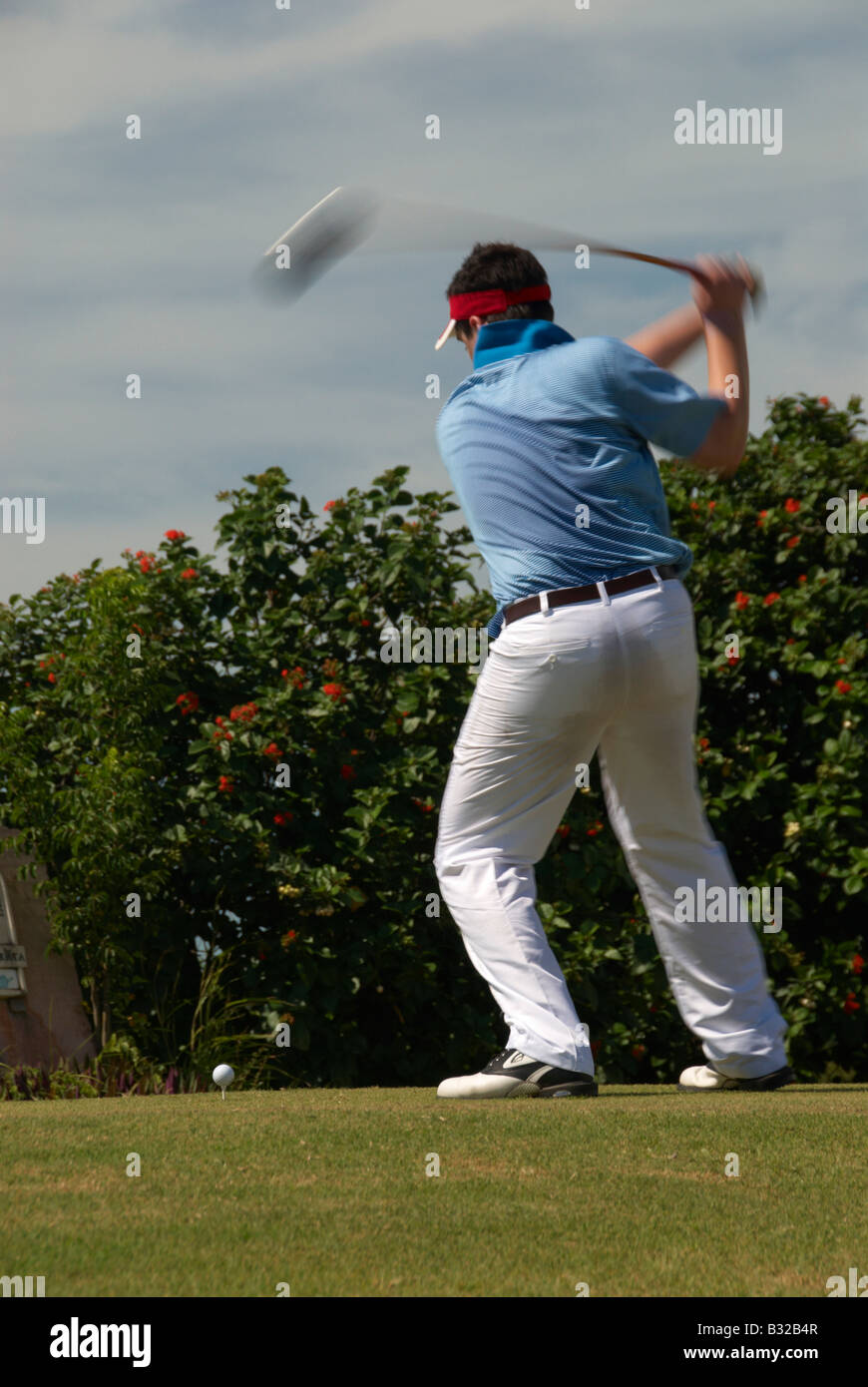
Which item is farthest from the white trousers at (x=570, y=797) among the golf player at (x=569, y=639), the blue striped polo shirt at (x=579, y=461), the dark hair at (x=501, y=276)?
the dark hair at (x=501, y=276)

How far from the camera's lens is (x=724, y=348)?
4.00m

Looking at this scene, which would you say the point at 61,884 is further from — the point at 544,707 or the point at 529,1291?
the point at 529,1291

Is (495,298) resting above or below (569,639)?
above

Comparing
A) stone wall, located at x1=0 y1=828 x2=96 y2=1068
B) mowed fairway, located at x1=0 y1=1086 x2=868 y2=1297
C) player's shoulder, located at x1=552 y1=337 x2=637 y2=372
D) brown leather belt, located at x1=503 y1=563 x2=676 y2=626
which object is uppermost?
player's shoulder, located at x1=552 y1=337 x2=637 y2=372

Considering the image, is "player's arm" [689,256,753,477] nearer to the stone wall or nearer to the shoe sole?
the shoe sole

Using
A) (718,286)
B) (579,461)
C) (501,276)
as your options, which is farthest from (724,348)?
(501,276)

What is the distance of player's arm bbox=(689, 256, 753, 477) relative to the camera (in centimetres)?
392

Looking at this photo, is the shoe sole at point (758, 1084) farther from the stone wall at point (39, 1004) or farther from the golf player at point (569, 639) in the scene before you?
the stone wall at point (39, 1004)

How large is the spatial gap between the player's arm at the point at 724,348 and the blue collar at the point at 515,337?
396mm

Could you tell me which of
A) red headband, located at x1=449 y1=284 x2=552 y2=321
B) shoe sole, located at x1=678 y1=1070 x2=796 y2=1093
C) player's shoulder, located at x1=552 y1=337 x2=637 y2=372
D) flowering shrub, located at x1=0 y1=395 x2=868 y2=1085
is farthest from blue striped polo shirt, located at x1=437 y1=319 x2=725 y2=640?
flowering shrub, located at x1=0 y1=395 x2=868 y2=1085

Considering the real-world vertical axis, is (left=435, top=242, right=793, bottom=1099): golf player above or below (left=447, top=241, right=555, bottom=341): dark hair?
below

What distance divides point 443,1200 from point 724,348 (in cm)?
244

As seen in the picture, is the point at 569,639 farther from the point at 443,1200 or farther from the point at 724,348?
the point at 443,1200

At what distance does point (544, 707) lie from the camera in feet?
12.7
